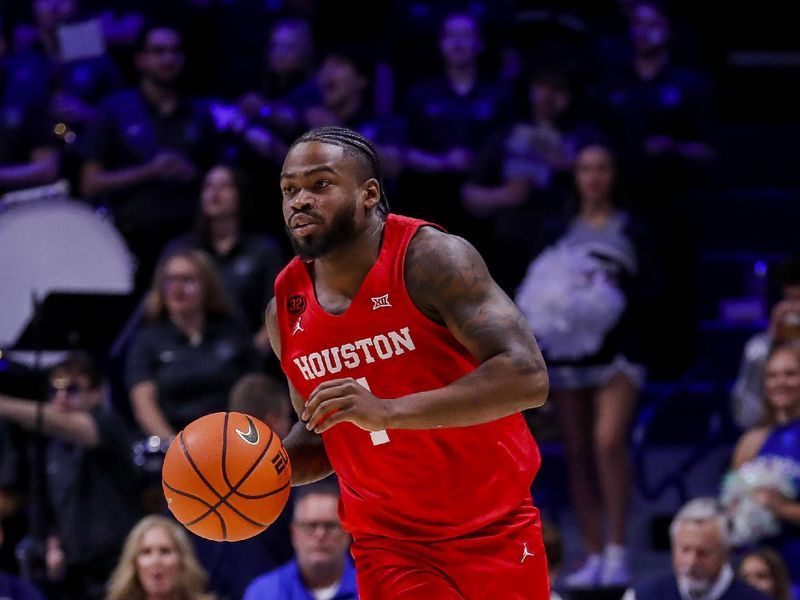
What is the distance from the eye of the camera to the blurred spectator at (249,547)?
699 centimetres

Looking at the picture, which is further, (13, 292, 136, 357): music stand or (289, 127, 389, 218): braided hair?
(13, 292, 136, 357): music stand

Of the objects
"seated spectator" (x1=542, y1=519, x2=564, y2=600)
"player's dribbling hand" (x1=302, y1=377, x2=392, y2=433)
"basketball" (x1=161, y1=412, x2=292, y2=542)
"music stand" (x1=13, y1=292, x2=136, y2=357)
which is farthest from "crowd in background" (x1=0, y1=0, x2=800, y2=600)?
"player's dribbling hand" (x1=302, y1=377, x2=392, y2=433)

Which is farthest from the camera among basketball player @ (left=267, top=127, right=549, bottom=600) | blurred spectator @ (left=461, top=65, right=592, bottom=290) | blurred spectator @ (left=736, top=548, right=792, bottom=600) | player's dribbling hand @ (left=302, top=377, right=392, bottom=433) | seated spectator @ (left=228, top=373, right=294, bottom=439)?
blurred spectator @ (left=461, top=65, right=592, bottom=290)

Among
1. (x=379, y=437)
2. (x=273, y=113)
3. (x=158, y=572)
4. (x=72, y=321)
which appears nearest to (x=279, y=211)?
(x=273, y=113)

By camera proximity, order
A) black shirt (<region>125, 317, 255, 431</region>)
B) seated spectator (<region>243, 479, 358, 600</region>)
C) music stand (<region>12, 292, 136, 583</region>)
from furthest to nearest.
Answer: black shirt (<region>125, 317, 255, 431</region>) → music stand (<region>12, 292, 136, 583</region>) → seated spectator (<region>243, 479, 358, 600</region>)

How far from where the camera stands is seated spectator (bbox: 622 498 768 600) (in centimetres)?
655

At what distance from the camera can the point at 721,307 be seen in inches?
375

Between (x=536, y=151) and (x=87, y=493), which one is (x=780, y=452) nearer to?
(x=536, y=151)

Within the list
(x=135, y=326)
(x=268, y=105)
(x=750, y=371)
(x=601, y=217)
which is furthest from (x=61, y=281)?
(x=750, y=371)

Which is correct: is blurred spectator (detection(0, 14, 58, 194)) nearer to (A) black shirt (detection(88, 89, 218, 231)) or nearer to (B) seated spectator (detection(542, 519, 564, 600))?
(A) black shirt (detection(88, 89, 218, 231))

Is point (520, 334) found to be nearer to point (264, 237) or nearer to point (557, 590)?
point (557, 590)

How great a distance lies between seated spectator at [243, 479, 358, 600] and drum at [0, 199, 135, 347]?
1894 millimetres

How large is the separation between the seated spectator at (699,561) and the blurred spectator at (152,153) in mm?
3600

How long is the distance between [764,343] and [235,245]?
9.55ft
